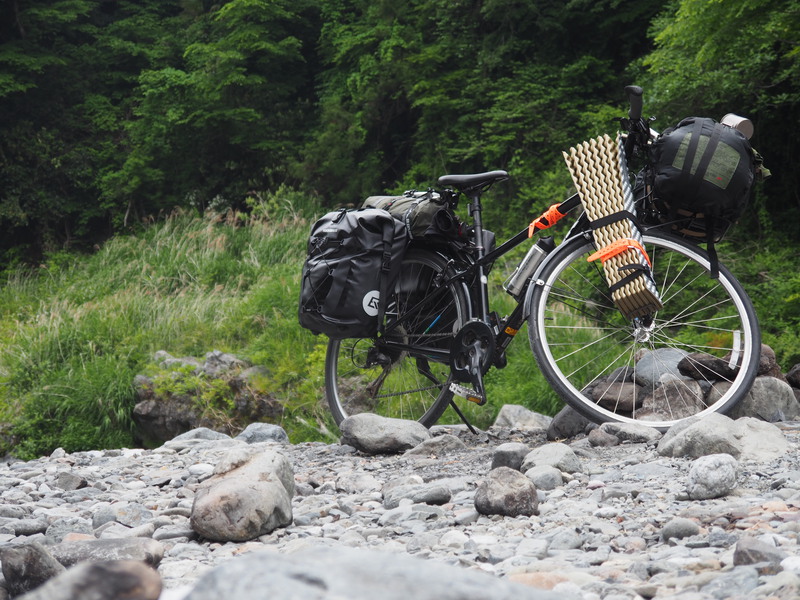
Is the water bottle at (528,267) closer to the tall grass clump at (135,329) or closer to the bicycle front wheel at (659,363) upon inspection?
the bicycle front wheel at (659,363)

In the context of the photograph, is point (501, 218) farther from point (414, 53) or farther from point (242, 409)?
point (242, 409)

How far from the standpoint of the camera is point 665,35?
764 centimetres

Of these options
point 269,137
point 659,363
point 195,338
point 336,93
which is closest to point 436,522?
point 659,363

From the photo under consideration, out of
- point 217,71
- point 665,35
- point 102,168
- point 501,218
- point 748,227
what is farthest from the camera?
point 102,168

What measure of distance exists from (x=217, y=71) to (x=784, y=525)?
15328 millimetres

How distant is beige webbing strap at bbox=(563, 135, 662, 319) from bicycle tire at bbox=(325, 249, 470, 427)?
806 millimetres

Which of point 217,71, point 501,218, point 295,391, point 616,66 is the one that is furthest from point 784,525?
point 217,71

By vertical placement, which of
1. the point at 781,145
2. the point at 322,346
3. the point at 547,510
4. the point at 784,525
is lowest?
the point at 322,346

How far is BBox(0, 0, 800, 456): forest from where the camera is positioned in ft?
24.9

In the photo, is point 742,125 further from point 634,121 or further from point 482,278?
point 482,278

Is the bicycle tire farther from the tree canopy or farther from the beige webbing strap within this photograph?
the tree canopy

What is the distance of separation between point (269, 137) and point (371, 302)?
12.9 meters

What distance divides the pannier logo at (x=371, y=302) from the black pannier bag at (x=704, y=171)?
1.48 metres

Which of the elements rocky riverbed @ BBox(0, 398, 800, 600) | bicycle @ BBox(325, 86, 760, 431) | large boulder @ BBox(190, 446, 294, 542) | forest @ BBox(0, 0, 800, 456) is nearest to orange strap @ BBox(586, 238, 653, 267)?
bicycle @ BBox(325, 86, 760, 431)
